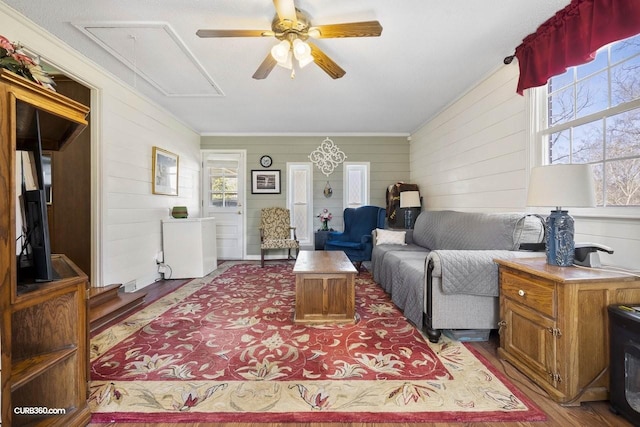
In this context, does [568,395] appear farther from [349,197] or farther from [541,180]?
[349,197]

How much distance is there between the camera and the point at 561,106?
7.35 feet

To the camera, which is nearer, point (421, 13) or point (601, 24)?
point (601, 24)

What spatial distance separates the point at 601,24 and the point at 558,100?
0.63 meters

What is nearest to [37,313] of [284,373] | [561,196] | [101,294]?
[284,373]

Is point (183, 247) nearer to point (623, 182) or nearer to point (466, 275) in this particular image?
point (466, 275)

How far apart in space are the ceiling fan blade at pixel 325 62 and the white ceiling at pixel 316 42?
23 cm

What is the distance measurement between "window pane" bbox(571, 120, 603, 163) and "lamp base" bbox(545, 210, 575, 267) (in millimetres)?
686

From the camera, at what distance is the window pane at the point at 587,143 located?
1.95 meters

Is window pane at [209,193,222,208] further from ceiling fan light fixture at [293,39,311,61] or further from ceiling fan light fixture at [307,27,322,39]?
ceiling fan light fixture at [307,27,322,39]

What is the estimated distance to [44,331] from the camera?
125 cm

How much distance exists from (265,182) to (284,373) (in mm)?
4032

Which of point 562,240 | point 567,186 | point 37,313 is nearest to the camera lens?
point 37,313

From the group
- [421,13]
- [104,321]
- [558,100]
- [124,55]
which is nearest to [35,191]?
[104,321]

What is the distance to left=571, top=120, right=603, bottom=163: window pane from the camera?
1946mm
